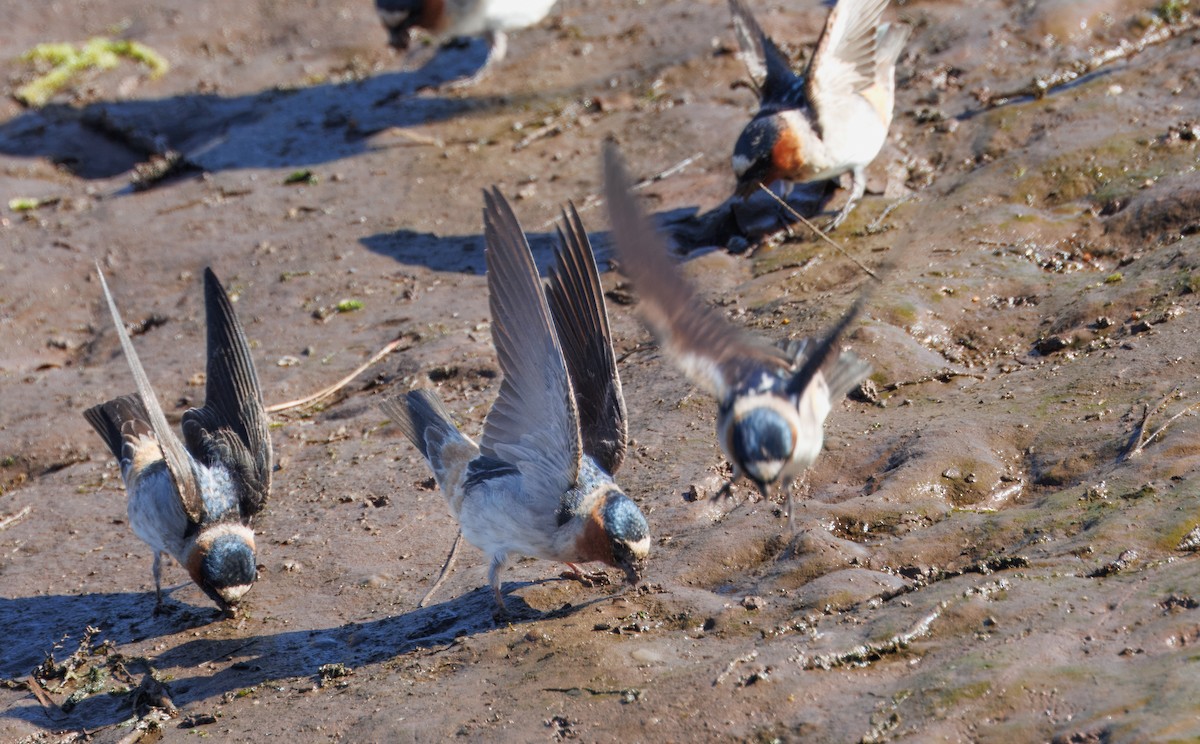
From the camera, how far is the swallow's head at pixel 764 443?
471 cm

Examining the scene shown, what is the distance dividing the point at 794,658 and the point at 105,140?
424 inches

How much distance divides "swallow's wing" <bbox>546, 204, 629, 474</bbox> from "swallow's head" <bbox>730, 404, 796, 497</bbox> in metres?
0.93

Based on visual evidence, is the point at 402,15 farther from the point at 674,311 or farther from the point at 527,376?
the point at 674,311

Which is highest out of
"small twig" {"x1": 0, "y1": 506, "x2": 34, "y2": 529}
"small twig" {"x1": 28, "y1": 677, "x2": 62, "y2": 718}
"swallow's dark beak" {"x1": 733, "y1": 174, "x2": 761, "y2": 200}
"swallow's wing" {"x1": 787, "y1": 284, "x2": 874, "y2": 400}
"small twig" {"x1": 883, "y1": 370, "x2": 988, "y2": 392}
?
"swallow's dark beak" {"x1": 733, "y1": 174, "x2": 761, "y2": 200}

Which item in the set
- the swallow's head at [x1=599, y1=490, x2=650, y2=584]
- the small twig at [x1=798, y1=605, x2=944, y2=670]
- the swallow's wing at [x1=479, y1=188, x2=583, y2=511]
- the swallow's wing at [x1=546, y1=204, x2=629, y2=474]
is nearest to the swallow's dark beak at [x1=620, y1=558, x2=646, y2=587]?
the swallow's head at [x1=599, y1=490, x2=650, y2=584]

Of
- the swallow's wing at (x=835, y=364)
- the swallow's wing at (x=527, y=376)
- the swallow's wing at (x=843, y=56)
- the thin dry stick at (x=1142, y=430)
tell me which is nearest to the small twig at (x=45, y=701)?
the swallow's wing at (x=527, y=376)

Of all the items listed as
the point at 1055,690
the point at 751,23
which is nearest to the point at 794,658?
the point at 1055,690

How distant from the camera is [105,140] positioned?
12961 mm

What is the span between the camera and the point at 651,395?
290 inches

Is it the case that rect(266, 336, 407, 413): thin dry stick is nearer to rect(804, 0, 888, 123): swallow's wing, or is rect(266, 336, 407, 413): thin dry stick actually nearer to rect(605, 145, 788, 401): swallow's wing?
rect(804, 0, 888, 123): swallow's wing

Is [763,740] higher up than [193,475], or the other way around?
[193,475]

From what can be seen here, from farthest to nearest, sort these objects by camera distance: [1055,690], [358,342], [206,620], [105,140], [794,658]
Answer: [105,140]
[358,342]
[206,620]
[794,658]
[1055,690]

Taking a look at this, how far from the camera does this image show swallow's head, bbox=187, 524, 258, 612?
19.9 feet

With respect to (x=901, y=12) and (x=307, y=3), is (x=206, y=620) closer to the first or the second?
(x=901, y=12)
